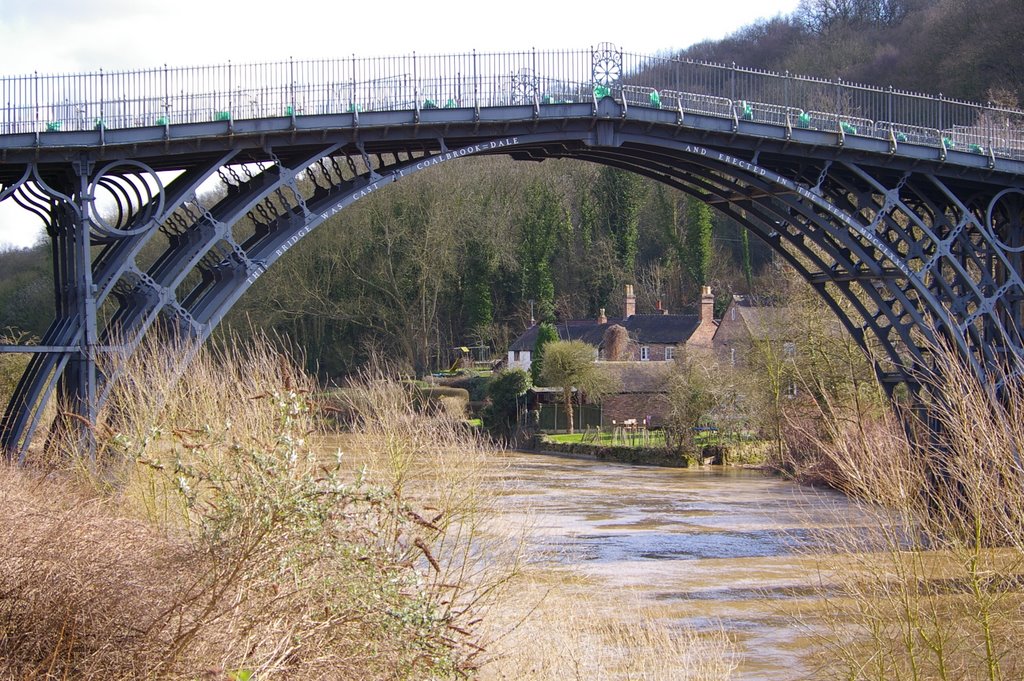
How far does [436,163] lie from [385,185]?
1.23 m

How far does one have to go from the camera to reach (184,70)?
19.8 m

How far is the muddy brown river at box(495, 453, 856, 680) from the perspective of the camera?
57.4 ft

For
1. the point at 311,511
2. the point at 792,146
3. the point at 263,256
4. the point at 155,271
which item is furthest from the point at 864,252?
the point at 311,511

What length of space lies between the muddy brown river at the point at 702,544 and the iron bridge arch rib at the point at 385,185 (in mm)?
4311

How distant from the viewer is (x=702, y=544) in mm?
25375

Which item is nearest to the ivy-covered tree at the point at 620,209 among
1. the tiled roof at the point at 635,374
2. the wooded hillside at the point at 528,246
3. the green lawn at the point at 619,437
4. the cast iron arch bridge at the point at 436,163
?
the wooded hillside at the point at 528,246

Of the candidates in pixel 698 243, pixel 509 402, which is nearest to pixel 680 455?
pixel 509 402

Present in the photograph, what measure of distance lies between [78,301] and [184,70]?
407 cm

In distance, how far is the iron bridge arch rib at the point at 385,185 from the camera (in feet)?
61.4

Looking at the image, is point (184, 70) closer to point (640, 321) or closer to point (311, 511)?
point (311, 511)

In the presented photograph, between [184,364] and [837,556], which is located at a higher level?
[184,364]

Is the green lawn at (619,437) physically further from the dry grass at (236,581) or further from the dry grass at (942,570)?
the dry grass at (236,581)

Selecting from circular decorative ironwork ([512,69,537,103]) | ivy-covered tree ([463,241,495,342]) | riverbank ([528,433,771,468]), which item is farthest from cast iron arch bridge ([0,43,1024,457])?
ivy-covered tree ([463,241,495,342])

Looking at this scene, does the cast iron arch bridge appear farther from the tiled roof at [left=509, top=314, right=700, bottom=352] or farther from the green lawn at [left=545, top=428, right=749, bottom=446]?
the tiled roof at [left=509, top=314, right=700, bottom=352]
